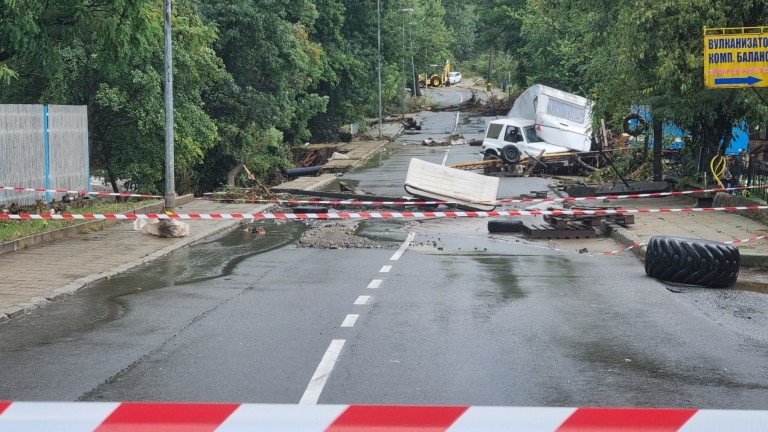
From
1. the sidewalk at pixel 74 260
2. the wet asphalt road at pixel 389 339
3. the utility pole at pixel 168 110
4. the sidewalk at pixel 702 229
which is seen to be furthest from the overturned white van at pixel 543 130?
the wet asphalt road at pixel 389 339

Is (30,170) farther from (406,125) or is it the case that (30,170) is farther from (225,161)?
(406,125)

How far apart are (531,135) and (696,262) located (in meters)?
29.6

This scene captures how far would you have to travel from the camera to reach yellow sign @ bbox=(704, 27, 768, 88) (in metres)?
20.7

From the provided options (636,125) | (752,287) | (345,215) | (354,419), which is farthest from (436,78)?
(354,419)

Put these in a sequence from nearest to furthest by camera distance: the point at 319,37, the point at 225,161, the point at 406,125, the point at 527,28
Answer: the point at 225,161 < the point at 319,37 < the point at 527,28 < the point at 406,125

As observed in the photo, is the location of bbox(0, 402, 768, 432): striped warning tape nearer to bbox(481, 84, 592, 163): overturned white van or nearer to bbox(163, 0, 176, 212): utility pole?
bbox(163, 0, 176, 212): utility pole

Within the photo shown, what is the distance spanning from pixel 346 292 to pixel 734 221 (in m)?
11.0

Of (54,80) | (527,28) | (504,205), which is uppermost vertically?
(527,28)

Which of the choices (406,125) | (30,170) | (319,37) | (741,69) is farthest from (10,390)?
(406,125)

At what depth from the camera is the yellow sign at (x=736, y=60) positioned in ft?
67.9

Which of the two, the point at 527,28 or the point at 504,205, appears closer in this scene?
the point at 504,205

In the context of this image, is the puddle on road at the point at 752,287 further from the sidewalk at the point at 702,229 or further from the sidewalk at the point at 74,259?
the sidewalk at the point at 74,259

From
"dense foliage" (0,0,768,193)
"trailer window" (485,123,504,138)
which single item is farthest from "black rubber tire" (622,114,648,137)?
"trailer window" (485,123,504,138)

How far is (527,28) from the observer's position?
198 ft
